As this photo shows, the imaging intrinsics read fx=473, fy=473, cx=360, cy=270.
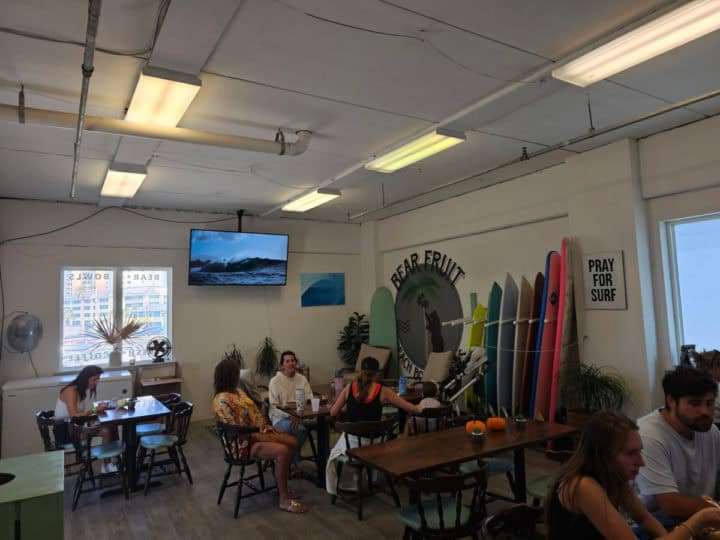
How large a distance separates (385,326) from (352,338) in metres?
0.73

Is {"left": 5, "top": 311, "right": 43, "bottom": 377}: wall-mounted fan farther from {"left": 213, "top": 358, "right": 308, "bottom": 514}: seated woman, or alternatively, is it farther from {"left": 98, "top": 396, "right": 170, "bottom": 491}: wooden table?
{"left": 213, "top": 358, "right": 308, "bottom": 514}: seated woman

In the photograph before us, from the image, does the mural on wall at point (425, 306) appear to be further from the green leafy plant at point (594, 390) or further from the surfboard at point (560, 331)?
the green leafy plant at point (594, 390)

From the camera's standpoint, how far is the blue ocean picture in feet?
27.2

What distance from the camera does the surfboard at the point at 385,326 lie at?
25.4 ft

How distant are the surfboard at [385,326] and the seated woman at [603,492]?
19.2ft

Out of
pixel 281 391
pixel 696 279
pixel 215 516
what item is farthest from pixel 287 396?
pixel 696 279

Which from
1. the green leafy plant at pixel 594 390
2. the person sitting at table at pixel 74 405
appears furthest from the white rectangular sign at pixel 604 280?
the person sitting at table at pixel 74 405

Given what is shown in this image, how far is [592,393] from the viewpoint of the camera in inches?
178

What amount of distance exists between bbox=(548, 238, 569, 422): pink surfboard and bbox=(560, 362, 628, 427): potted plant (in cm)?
16

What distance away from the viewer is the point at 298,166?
518cm

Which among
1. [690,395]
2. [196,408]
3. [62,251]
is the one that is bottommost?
[196,408]

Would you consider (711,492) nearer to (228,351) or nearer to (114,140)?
(114,140)

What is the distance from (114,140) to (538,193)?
4.54 m

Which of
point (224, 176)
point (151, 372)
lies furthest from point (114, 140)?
point (151, 372)
